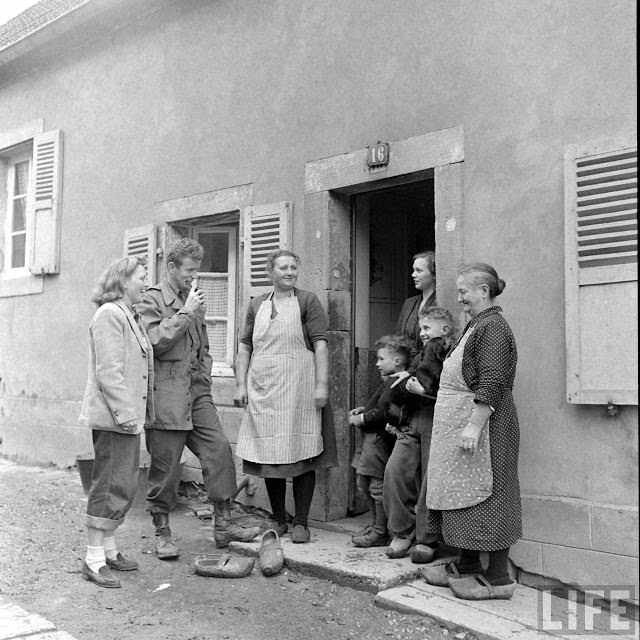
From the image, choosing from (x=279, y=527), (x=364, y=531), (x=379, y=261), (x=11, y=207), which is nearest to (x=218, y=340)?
(x=379, y=261)

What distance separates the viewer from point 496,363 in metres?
3.69

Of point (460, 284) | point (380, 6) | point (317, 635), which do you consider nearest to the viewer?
point (317, 635)

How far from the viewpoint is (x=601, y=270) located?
12.7 feet

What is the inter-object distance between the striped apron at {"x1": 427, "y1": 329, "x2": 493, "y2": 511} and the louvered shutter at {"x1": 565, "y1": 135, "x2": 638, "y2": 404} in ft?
1.95

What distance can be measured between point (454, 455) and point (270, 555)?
1.35 metres

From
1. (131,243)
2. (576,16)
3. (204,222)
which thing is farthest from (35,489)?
(576,16)

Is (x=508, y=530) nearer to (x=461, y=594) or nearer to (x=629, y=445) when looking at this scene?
(x=461, y=594)

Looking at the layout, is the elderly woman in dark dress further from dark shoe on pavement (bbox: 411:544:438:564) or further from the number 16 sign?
the number 16 sign

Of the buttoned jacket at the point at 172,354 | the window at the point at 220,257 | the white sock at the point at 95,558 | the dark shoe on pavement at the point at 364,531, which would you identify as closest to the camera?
the white sock at the point at 95,558

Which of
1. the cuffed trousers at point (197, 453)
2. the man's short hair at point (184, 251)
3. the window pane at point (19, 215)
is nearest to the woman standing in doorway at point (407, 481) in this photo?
the cuffed trousers at point (197, 453)

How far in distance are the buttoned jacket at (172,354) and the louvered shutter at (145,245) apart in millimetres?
1982

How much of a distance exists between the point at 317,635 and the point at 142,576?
1.27 metres

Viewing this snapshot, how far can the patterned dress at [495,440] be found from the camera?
3697 millimetres

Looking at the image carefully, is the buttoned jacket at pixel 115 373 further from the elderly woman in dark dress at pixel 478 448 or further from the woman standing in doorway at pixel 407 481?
the elderly woman in dark dress at pixel 478 448
